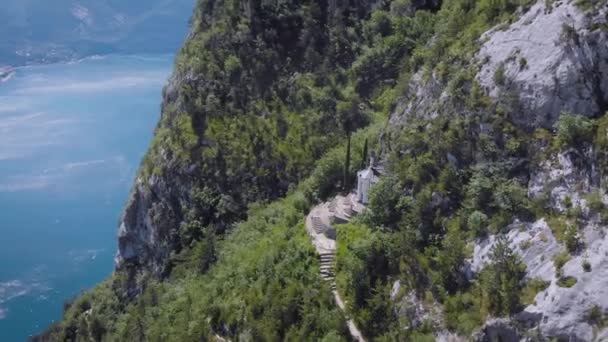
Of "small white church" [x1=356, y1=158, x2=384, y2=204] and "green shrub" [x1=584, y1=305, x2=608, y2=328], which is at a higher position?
"small white church" [x1=356, y1=158, x2=384, y2=204]

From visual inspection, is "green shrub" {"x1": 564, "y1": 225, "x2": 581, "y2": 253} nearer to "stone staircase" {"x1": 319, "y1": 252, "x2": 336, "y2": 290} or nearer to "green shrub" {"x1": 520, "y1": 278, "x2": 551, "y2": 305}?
"green shrub" {"x1": 520, "y1": 278, "x2": 551, "y2": 305}

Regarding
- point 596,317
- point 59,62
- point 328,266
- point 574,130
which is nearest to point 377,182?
point 328,266

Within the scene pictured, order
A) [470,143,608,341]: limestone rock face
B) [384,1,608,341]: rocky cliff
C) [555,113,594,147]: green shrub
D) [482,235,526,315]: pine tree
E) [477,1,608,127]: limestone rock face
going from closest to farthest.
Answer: [470,143,608,341]: limestone rock face
[384,1,608,341]: rocky cliff
[482,235,526,315]: pine tree
[555,113,594,147]: green shrub
[477,1,608,127]: limestone rock face

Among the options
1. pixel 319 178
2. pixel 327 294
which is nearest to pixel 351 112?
pixel 319 178

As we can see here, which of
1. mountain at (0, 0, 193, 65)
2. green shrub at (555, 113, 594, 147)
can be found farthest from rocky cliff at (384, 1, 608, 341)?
mountain at (0, 0, 193, 65)

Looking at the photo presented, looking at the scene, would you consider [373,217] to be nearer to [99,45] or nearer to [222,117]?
[222,117]

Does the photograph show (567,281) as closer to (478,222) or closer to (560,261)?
(560,261)

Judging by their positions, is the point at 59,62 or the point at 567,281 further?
the point at 59,62
